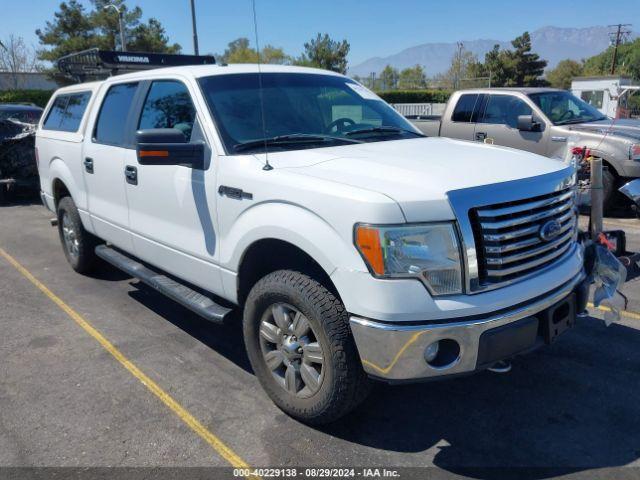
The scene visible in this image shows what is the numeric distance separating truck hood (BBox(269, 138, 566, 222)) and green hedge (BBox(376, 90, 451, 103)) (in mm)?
38071

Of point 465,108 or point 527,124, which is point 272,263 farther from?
point 465,108

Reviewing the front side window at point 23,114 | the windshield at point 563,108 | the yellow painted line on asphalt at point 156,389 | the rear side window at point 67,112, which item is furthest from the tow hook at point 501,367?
the front side window at point 23,114

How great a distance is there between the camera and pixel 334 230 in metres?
2.70

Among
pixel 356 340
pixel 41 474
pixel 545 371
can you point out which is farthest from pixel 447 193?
pixel 41 474

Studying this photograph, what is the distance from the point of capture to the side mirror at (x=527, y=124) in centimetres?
845

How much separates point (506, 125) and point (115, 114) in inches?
261

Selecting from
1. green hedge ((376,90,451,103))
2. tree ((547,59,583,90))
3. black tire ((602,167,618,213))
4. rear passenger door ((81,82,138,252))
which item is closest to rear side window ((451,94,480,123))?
black tire ((602,167,618,213))

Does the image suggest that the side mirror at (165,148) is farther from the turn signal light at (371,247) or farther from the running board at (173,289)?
the turn signal light at (371,247)

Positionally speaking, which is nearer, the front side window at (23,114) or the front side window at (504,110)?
the front side window at (504,110)

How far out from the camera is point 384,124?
Answer: 4.22 m

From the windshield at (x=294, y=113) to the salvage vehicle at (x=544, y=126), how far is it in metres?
4.75

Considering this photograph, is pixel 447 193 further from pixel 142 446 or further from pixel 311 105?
pixel 142 446

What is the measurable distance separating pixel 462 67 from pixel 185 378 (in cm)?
7419

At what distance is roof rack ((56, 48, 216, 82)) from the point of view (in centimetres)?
625
